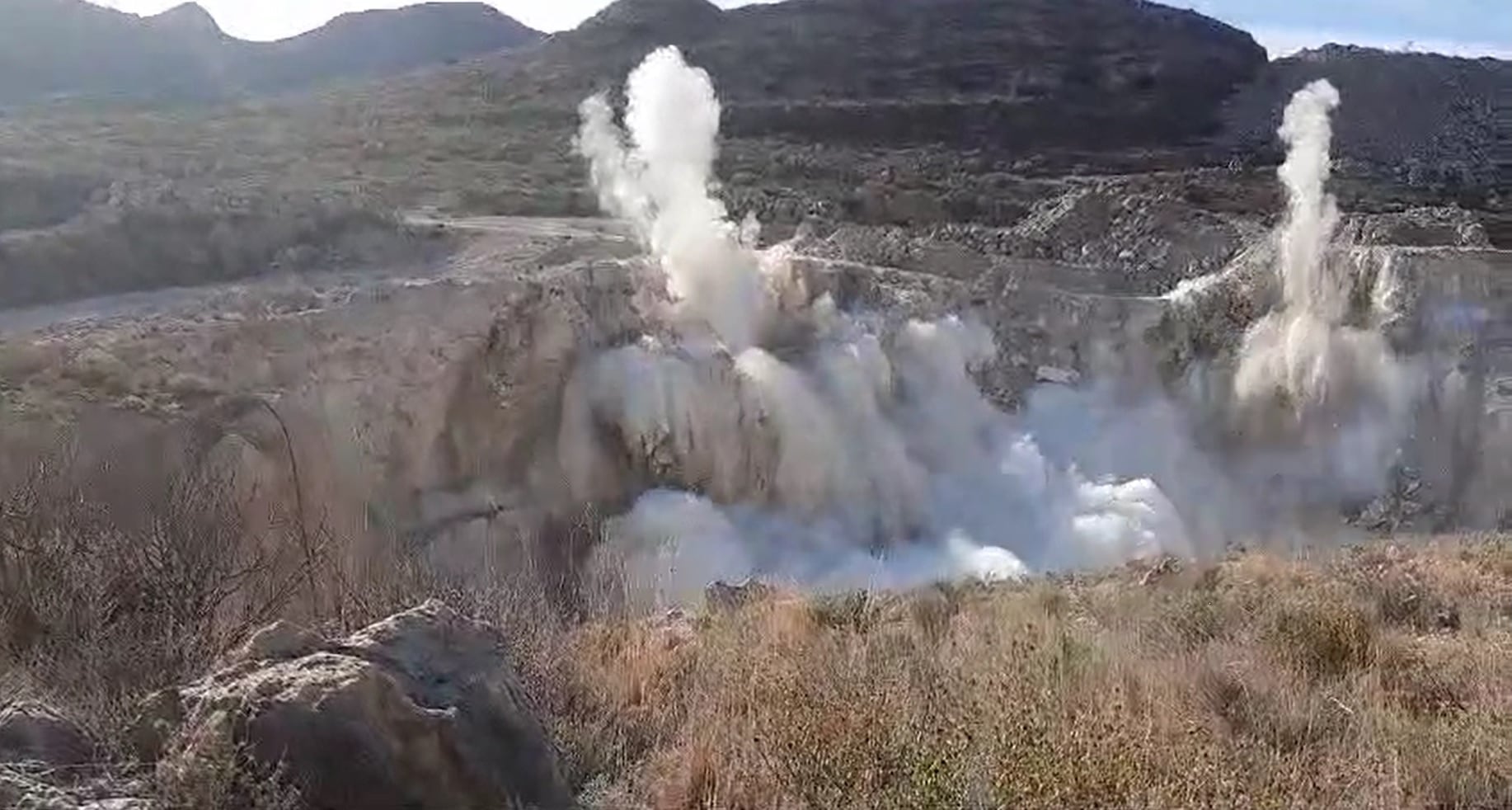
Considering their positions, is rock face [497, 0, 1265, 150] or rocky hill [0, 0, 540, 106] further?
rocky hill [0, 0, 540, 106]

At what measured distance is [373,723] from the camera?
3.33 meters

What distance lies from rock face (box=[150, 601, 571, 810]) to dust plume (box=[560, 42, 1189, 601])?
9845mm

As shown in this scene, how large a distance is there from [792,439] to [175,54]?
59499 mm

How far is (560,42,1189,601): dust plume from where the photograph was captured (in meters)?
15.3

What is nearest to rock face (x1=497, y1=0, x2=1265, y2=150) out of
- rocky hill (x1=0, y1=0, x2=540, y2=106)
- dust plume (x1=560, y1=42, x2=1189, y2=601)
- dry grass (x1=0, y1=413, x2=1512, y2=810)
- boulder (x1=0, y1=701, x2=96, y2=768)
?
rocky hill (x1=0, y1=0, x2=540, y2=106)

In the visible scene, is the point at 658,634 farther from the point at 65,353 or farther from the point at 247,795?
the point at 65,353

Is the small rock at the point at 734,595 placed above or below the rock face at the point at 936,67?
below

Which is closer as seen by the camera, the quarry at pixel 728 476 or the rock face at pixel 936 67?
the quarry at pixel 728 476

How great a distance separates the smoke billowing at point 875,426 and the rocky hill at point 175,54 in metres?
43.1

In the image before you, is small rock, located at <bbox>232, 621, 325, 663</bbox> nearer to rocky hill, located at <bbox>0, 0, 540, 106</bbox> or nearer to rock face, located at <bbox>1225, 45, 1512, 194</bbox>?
rock face, located at <bbox>1225, 45, 1512, 194</bbox>

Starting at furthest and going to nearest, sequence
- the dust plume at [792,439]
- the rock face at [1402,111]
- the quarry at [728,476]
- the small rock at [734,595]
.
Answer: the rock face at [1402,111] < the dust plume at [792,439] < the small rock at [734,595] < the quarry at [728,476]

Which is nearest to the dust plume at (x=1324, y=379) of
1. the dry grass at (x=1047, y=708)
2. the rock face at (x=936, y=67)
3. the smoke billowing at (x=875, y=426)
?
the smoke billowing at (x=875, y=426)

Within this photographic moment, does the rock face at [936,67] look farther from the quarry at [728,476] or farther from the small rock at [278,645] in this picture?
the small rock at [278,645]

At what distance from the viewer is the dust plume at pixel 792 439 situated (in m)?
15.3
